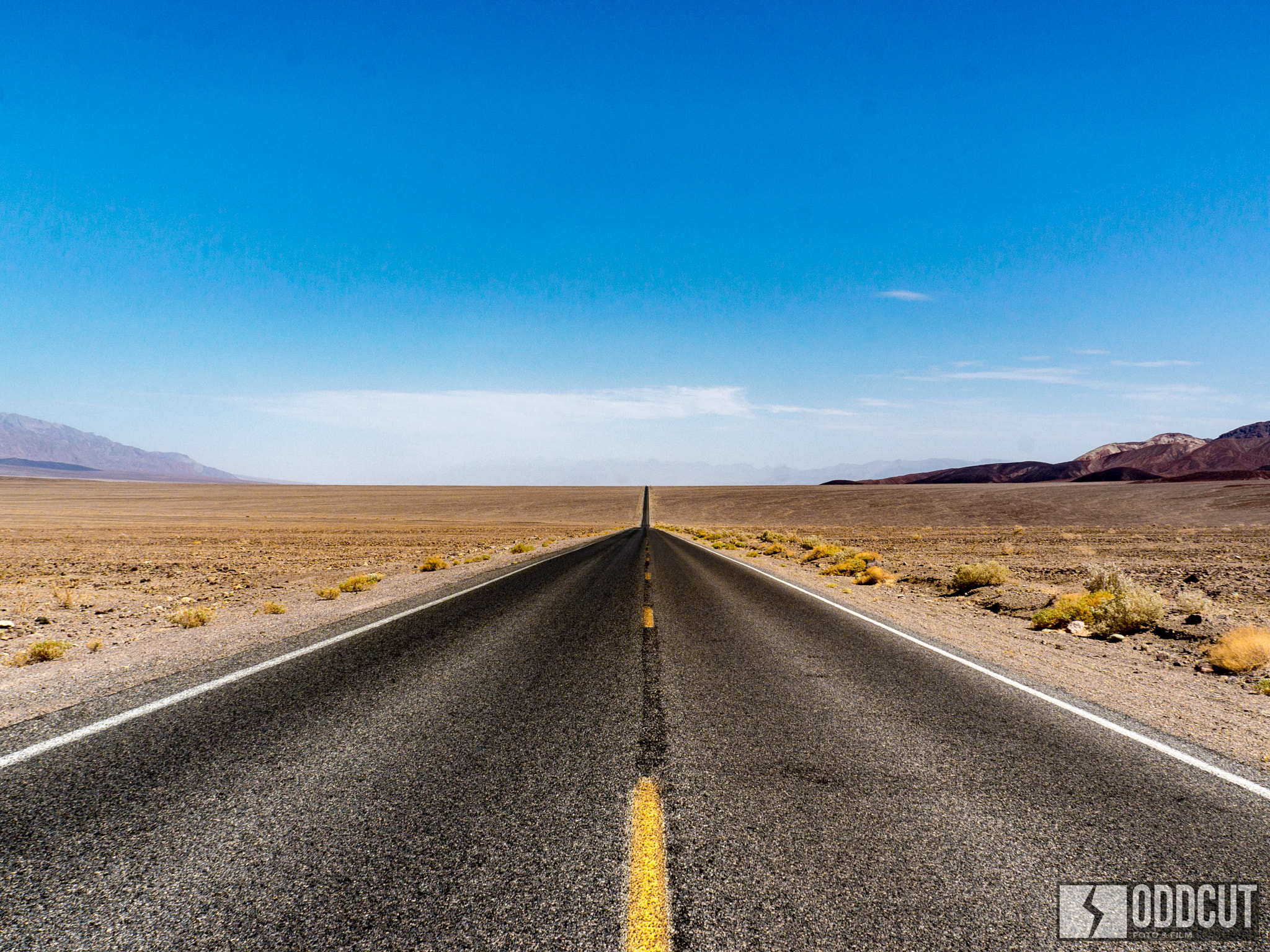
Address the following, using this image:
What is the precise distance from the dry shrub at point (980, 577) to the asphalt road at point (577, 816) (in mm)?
10681

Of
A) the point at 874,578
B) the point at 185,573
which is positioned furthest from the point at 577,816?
the point at 185,573

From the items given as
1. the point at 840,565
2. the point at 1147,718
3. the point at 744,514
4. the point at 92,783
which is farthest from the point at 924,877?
the point at 744,514

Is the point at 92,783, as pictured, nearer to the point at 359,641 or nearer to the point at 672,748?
the point at 672,748

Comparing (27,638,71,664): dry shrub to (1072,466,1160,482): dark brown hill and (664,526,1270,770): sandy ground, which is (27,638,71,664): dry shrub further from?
(1072,466,1160,482): dark brown hill

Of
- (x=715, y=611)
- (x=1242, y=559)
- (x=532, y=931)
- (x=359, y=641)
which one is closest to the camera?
(x=532, y=931)

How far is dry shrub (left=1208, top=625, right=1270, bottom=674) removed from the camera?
25.0ft

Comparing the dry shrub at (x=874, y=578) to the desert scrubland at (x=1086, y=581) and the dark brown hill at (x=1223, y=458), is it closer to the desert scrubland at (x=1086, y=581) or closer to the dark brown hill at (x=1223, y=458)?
the desert scrubland at (x=1086, y=581)

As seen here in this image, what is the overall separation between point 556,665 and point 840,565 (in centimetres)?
1622

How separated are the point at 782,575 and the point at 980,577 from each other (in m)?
5.27

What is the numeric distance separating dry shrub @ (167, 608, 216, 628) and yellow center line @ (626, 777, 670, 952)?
9.49 metres

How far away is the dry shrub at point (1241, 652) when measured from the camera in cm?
762

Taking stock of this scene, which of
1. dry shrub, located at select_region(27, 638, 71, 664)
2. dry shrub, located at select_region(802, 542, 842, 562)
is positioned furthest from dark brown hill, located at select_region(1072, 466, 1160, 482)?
dry shrub, located at select_region(27, 638, 71, 664)

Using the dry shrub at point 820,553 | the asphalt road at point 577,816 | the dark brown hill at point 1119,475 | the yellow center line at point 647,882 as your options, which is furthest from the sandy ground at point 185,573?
the dark brown hill at point 1119,475

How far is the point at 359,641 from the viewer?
26.6 feet
